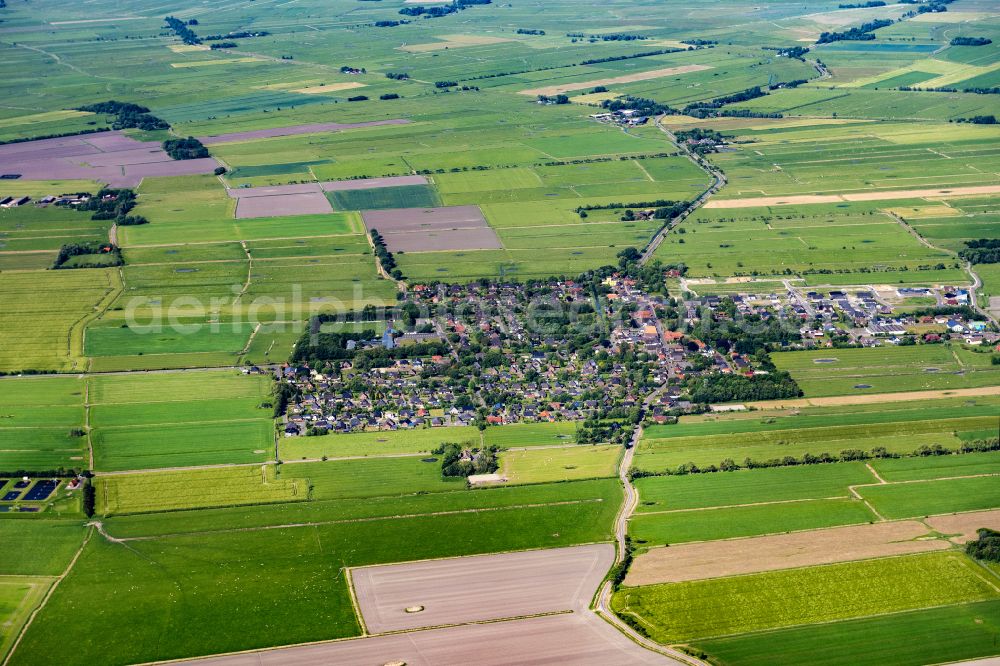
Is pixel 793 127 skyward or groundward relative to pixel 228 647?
skyward

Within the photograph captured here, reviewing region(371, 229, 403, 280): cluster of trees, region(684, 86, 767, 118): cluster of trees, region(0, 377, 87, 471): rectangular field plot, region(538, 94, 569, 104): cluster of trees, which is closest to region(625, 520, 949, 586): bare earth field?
region(0, 377, 87, 471): rectangular field plot

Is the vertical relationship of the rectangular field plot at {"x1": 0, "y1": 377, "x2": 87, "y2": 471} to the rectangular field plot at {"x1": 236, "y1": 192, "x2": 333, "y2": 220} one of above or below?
below

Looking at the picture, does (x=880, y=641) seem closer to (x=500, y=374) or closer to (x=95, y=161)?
(x=500, y=374)

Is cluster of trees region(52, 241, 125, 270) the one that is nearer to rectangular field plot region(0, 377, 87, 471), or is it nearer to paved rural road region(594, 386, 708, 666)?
rectangular field plot region(0, 377, 87, 471)

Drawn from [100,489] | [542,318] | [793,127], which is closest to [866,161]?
[793,127]

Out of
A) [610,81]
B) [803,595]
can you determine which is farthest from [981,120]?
[803,595]

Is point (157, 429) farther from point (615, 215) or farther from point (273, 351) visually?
point (615, 215)
